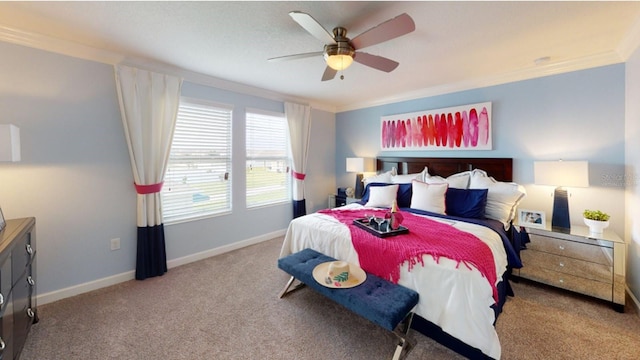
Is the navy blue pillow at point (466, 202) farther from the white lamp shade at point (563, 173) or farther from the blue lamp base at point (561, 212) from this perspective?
the blue lamp base at point (561, 212)

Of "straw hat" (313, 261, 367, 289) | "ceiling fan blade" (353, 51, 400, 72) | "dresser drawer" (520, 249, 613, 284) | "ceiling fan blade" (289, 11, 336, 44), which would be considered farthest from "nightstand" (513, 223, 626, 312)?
"ceiling fan blade" (289, 11, 336, 44)

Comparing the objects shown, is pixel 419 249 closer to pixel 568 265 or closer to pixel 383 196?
pixel 383 196

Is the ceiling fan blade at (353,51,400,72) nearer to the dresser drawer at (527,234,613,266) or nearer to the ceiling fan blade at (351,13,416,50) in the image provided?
the ceiling fan blade at (351,13,416,50)

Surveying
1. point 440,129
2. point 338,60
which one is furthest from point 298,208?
point 338,60

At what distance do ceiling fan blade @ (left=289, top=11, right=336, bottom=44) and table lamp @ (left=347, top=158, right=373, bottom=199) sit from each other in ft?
8.79

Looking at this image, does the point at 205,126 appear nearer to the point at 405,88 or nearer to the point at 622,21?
the point at 405,88

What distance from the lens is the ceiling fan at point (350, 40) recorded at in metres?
1.62

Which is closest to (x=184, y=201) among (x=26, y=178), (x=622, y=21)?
(x=26, y=178)

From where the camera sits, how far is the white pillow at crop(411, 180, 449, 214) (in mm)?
3053

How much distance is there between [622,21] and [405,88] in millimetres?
2151

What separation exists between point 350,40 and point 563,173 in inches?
99.3

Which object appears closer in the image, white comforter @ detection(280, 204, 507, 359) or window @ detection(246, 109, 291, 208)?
white comforter @ detection(280, 204, 507, 359)

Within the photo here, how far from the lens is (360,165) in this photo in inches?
175

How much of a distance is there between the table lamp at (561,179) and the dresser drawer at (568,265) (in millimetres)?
296
